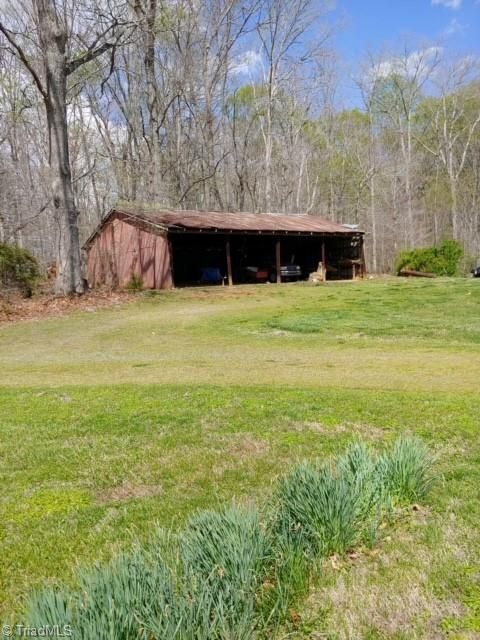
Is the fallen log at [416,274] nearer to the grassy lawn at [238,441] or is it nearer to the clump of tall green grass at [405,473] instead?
the grassy lawn at [238,441]

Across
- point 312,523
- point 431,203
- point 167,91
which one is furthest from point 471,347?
point 431,203

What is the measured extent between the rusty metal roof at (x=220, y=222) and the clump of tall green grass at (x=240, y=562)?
18.4 m

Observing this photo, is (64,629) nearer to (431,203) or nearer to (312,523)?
(312,523)

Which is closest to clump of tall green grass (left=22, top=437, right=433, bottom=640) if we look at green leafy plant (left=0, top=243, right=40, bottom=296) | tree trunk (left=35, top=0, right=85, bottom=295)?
tree trunk (left=35, top=0, right=85, bottom=295)

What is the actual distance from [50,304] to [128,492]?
1417 cm

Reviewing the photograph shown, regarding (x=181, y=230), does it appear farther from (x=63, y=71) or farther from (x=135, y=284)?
(x=63, y=71)

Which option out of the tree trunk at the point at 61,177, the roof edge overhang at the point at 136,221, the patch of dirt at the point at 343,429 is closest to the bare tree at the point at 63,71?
the tree trunk at the point at 61,177

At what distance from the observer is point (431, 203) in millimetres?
38219

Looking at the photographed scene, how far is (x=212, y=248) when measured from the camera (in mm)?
24922

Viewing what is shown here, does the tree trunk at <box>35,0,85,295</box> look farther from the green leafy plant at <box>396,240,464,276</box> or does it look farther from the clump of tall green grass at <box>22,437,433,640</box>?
the green leafy plant at <box>396,240,464,276</box>

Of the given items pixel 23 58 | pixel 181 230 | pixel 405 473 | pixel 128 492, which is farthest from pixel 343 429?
pixel 181 230

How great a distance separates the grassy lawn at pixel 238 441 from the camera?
213cm

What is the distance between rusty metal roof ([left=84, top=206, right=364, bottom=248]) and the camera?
20984 mm

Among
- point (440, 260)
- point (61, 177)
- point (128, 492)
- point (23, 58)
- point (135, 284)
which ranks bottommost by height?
point (128, 492)
